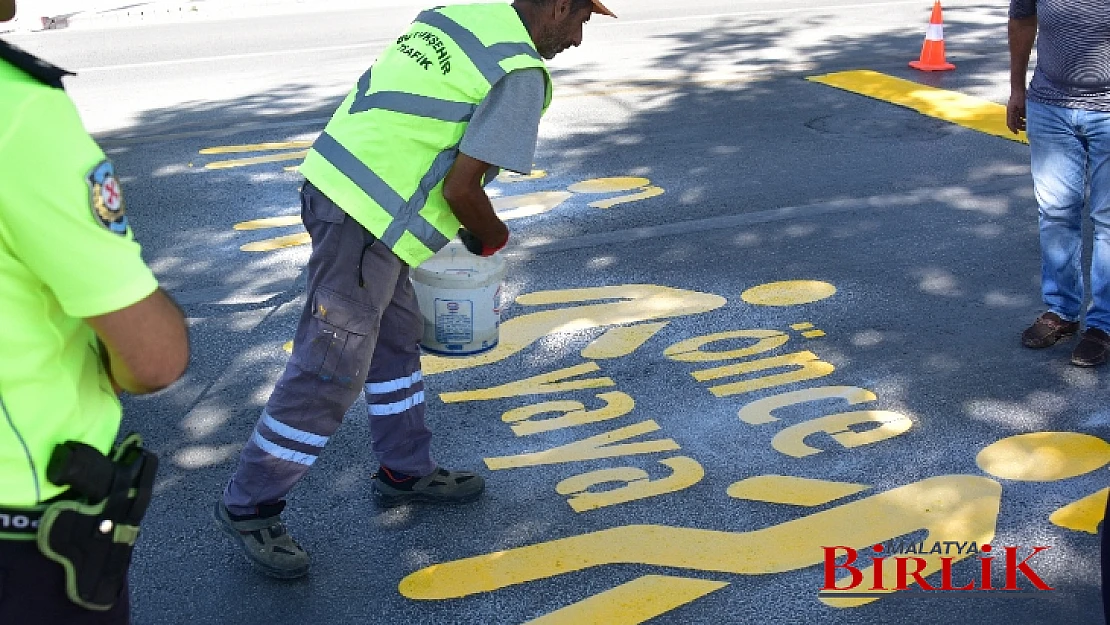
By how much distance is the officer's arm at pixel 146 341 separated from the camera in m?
1.78

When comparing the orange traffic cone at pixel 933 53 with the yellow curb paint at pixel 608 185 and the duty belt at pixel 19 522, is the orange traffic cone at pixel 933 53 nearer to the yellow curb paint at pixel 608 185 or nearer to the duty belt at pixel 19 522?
the yellow curb paint at pixel 608 185

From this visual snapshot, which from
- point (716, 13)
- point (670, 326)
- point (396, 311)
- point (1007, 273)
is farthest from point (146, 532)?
point (716, 13)

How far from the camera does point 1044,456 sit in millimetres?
4496

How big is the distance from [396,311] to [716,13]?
39.0 ft

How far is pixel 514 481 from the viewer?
14.3 ft

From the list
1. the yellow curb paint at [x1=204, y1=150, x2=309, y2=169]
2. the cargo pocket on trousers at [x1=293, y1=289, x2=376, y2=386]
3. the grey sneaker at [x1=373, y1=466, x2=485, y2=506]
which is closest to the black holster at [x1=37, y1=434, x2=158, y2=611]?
the cargo pocket on trousers at [x1=293, y1=289, x2=376, y2=386]

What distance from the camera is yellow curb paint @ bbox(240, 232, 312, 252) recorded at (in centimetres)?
675

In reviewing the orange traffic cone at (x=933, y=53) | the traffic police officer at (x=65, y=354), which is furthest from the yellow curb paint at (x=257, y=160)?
the traffic police officer at (x=65, y=354)

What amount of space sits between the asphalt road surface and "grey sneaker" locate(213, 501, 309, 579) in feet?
0.23

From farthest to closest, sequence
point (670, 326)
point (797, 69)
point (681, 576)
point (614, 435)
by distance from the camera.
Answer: point (797, 69)
point (670, 326)
point (614, 435)
point (681, 576)

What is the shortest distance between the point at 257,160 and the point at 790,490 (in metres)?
5.40

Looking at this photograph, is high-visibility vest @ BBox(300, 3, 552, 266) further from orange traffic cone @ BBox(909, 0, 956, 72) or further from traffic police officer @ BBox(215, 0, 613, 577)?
orange traffic cone @ BBox(909, 0, 956, 72)

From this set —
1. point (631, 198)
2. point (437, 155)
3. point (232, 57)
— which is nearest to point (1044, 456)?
point (437, 155)

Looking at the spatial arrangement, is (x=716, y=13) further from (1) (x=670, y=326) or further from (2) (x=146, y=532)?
(2) (x=146, y=532)
